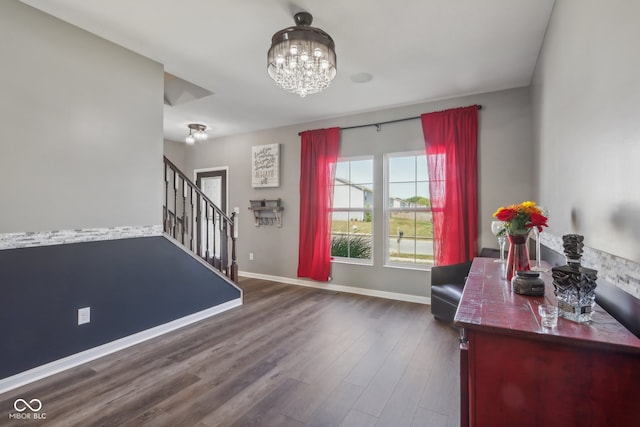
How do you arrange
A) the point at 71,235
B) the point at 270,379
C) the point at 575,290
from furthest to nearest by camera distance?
1. the point at 71,235
2. the point at 270,379
3. the point at 575,290

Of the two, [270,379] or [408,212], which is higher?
[408,212]

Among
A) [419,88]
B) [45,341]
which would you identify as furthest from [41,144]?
[419,88]

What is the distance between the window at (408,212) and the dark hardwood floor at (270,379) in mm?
1019

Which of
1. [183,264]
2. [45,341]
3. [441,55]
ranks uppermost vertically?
[441,55]

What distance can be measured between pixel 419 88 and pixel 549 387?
336 centimetres

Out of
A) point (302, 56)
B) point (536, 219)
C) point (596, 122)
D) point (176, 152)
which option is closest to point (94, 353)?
point (302, 56)

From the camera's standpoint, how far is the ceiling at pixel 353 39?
2.16m

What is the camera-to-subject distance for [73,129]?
240 centimetres

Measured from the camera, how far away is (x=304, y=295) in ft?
14.4

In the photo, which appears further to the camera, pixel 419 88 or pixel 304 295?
pixel 304 295

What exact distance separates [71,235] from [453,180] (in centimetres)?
397

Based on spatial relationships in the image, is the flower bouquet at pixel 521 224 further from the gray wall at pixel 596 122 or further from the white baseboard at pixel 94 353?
the white baseboard at pixel 94 353

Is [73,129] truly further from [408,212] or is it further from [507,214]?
[408,212]

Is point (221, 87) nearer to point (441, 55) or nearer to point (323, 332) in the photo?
point (441, 55)
